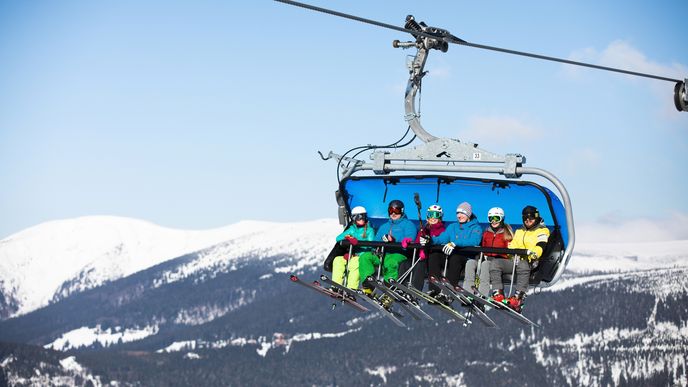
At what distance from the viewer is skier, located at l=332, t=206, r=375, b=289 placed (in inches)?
1161

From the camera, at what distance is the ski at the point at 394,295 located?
93.4ft

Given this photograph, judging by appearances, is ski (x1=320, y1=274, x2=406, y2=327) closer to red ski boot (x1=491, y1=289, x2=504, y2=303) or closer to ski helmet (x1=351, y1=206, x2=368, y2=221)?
ski helmet (x1=351, y1=206, x2=368, y2=221)

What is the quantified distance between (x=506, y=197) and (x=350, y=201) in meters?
3.21

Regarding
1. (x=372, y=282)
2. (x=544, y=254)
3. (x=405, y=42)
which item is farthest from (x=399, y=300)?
(x=405, y=42)

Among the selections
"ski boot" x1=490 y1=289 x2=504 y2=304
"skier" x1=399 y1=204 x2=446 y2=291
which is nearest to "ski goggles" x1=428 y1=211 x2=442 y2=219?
"skier" x1=399 y1=204 x2=446 y2=291

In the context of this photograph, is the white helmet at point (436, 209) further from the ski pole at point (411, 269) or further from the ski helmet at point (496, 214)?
the ski helmet at point (496, 214)

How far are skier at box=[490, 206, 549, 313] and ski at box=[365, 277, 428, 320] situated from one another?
159 centimetres

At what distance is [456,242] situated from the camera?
95.0 feet

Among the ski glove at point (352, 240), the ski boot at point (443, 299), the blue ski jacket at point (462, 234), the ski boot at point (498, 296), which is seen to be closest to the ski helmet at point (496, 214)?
the blue ski jacket at point (462, 234)

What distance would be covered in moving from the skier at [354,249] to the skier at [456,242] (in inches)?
55.8

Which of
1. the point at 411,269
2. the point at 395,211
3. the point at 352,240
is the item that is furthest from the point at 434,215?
the point at 352,240

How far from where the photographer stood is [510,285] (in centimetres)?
2859

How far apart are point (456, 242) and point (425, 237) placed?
61 centimetres

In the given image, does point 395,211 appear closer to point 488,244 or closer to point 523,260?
point 488,244
